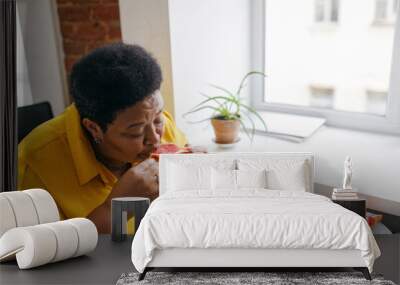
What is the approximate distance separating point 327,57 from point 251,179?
4.10 ft

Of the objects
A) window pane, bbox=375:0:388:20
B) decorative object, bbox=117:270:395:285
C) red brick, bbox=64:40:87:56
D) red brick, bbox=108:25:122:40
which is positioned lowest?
decorative object, bbox=117:270:395:285

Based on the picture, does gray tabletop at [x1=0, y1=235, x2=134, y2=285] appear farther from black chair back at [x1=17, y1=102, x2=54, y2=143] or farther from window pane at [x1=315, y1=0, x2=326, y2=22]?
window pane at [x1=315, y1=0, x2=326, y2=22]

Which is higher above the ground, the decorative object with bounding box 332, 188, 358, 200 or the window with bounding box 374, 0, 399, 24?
the window with bounding box 374, 0, 399, 24

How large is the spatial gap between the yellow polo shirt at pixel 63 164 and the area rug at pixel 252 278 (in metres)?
0.77

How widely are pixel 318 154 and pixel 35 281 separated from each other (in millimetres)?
2127

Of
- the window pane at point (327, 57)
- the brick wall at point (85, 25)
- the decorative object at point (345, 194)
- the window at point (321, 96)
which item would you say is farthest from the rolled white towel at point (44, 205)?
the window at point (321, 96)

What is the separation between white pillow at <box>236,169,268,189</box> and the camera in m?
4.40

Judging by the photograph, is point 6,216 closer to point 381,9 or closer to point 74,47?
point 74,47

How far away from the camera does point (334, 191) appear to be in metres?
4.62

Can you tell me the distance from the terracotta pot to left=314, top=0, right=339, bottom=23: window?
3.21 feet

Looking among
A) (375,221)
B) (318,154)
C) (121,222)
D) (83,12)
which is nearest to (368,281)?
(375,221)

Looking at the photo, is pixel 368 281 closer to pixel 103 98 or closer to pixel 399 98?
pixel 399 98

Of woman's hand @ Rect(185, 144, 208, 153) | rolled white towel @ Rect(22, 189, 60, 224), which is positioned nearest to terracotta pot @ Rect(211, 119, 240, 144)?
woman's hand @ Rect(185, 144, 208, 153)

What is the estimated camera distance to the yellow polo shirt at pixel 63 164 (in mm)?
4449
